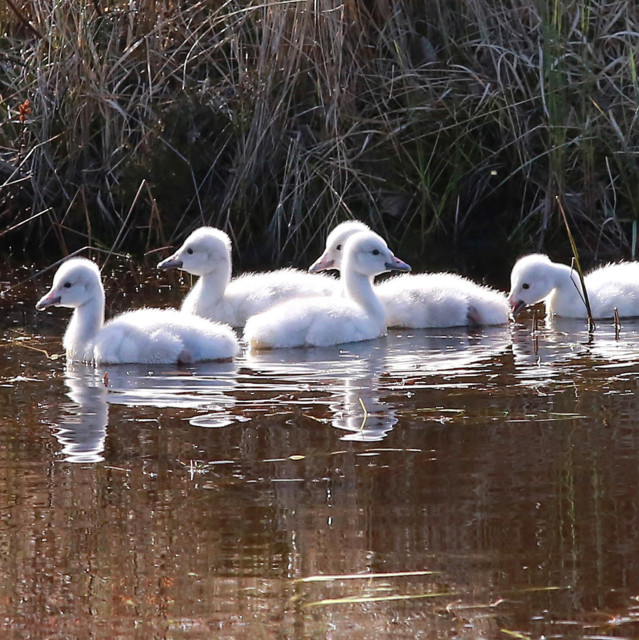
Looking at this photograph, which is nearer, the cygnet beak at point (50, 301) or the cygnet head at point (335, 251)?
the cygnet beak at point (50, 301)

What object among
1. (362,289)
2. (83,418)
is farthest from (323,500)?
(362,289)

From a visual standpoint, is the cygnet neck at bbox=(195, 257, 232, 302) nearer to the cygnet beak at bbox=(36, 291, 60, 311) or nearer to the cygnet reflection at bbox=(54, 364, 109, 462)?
the cygnet beak at bbox=(36, 291, 60, 311)

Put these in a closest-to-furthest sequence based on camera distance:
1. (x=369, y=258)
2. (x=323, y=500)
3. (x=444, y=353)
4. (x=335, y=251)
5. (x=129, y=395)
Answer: (x=323, y=500), (x=129, y=395), (x=444, y=353), (x=369, y=258), (x=335, y=251)

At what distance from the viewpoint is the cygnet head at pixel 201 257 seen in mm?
8492

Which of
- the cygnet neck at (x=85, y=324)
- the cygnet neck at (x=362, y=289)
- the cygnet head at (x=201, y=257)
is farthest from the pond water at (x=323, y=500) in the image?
the cygnet head at (x=201, y=257)

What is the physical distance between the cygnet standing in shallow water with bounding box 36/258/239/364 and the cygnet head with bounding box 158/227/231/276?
98cm

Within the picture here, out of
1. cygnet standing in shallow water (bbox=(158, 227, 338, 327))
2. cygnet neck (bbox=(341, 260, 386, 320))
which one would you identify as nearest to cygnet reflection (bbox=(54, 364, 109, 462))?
cygnet standing in shallow water (bbox=(158, 227, 338, 327))

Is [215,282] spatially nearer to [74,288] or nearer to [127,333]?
[74,288]

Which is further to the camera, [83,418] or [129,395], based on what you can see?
[129,395]

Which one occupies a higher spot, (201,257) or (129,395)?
(201,257)

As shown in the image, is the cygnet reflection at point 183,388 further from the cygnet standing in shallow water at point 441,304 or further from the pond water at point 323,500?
the cygnet standing in shallow water at point 441,304

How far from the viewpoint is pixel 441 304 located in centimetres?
830

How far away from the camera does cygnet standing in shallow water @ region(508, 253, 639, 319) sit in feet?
27.2

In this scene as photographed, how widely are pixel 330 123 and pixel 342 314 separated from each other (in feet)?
10.6
